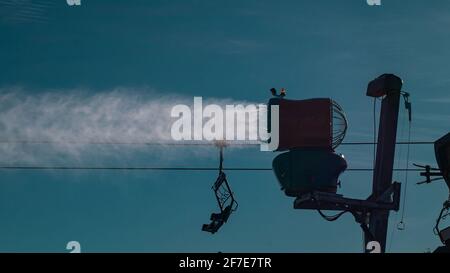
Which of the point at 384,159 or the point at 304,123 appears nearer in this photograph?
the point at 304,123

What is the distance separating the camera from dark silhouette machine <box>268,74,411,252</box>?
162ft

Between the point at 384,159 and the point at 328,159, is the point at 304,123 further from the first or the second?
the point at 384,159

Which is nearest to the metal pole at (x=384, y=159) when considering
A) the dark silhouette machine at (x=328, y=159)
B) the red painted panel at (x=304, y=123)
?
the dark silhouette machine at (x=328, y=159)

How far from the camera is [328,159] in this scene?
170 feet

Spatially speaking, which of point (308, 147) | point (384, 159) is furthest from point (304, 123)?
point (384, 159)

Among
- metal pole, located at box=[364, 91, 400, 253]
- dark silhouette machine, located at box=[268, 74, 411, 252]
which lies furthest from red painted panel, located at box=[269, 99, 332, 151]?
metal pole, located at box=[364, 91, 400, 253]

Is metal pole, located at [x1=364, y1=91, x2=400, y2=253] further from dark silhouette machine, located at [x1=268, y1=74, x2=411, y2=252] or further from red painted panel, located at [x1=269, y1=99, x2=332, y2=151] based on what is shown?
red painted panel, located at [x1=269, y1=99, x2=332, y2=151]

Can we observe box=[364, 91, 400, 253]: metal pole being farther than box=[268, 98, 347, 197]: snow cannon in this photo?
Yes

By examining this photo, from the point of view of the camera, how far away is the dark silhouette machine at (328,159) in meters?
49.2
